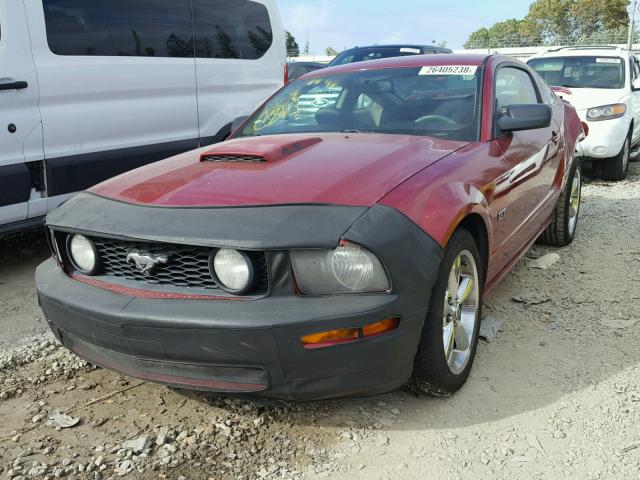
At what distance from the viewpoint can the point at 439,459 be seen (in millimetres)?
2316

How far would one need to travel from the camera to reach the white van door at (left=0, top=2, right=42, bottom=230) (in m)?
4.05

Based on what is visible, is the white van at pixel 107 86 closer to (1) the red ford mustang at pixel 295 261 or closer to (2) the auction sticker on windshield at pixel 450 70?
(1) the red ford mustang at pixel 295 261

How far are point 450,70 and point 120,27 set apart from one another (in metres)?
2.72

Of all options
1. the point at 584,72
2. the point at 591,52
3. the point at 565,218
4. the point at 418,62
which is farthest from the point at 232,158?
the point at 591,52

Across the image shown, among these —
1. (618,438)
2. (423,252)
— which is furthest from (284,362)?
(618,438)

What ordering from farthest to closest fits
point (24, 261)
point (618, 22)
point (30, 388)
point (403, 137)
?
point (618, 22)
point (24, 261)
point (403, 137)
point (30, 388)

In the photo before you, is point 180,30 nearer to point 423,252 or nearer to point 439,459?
point 423,252

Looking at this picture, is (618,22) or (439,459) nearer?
(439,459)

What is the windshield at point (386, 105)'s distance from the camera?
325 cm

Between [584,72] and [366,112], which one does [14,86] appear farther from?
[584,72]

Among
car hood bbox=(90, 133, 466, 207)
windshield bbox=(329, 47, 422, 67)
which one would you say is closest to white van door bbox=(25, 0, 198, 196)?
car hood bbox=(90, 133, 466, 207)

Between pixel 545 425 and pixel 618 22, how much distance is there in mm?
85671

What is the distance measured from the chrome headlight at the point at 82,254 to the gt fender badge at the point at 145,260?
0.79 ft

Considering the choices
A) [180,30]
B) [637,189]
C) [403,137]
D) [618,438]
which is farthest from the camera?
[637,189]
